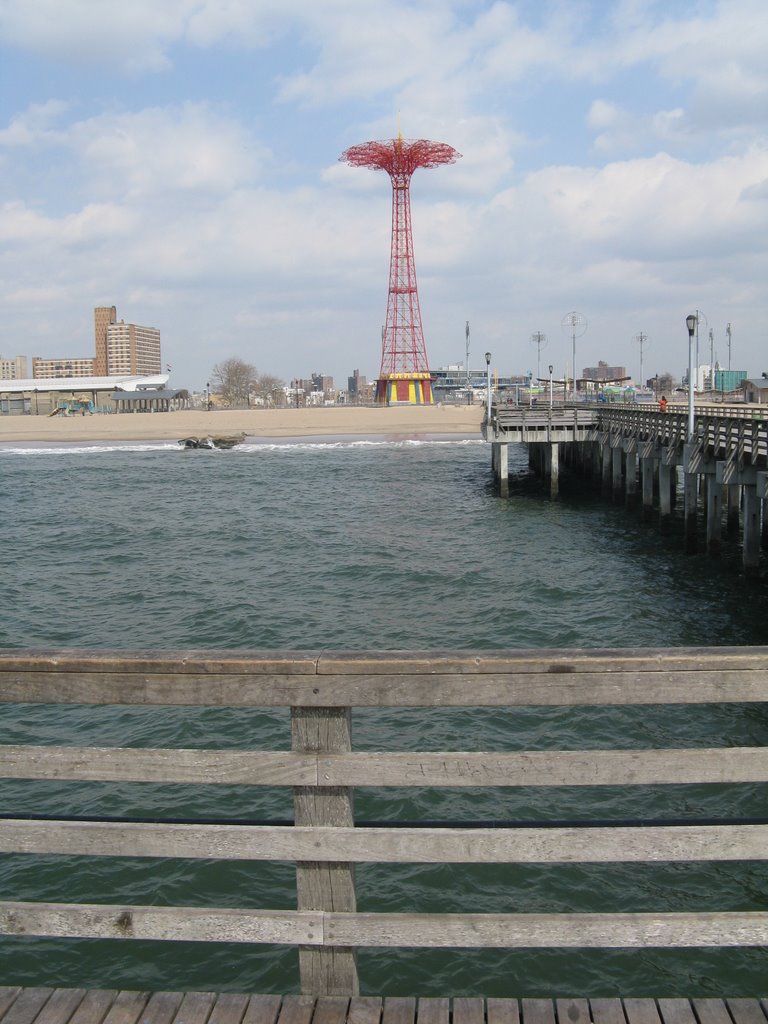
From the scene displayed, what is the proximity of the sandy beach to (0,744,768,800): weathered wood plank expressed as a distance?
3104 inches

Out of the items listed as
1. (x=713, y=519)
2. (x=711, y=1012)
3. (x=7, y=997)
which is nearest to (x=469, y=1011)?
(x=711, y=1012)

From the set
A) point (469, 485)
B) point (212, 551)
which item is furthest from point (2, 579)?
point (469, 485)

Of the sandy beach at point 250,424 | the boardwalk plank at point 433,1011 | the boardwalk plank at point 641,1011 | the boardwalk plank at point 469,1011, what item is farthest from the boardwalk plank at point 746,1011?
the sandy beach at point 250,424

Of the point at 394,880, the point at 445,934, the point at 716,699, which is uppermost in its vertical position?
the point at 716,699

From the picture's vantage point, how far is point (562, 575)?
20.0 metres

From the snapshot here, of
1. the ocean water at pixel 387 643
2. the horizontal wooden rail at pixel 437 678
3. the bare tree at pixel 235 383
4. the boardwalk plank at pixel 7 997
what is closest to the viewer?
the horizontal wooden rail at pixel 437 678

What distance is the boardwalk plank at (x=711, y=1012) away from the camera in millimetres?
3143

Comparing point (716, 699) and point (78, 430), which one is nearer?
point (716, 699)

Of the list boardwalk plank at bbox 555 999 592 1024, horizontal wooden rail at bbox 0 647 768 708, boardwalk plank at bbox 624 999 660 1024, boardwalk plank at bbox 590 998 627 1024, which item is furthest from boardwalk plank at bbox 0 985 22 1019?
boardwalk plank at bbox 624 999 660 1024

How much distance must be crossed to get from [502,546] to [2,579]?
1288 cm

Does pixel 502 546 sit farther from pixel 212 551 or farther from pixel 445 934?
pixel 445 934

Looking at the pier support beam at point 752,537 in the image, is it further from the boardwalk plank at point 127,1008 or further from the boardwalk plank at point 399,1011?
the boardwalk plank at point 127,1008

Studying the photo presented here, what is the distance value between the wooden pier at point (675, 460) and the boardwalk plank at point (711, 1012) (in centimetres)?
1533

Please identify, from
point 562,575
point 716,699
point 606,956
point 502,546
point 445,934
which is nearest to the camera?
point 716,699
